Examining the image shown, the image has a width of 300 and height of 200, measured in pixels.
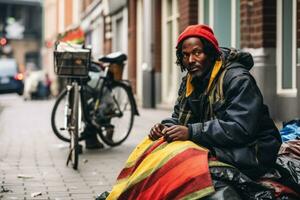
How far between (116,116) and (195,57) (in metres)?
4.92

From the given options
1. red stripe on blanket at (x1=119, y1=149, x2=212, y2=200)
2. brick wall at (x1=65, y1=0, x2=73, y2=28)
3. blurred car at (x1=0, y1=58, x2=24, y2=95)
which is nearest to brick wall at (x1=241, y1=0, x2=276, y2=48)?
red stripe on blanket at (x1=119, y1=149, x2=212, y2=200)

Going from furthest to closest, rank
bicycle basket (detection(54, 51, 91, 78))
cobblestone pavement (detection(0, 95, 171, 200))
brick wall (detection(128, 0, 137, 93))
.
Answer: brick wall (detection(128, 0, 137, 93))
bicycle basket (detection(54, 51, 91, 78))
cobblestone pavement (detection(0, 95, 171, 200))

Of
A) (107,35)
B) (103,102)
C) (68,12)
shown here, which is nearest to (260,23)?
(103,102)

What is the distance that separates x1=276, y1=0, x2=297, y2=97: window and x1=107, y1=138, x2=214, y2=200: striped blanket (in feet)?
22.1

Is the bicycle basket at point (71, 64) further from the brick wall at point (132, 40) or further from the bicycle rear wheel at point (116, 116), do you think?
the brick wall at point (132, 40)

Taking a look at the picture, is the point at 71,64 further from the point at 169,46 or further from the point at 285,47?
the point at 169,46

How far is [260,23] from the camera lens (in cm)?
1108

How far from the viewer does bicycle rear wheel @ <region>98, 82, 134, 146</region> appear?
9016 mm

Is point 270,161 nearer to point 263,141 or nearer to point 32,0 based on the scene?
point 263,141

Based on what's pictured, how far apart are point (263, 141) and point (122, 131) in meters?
5.49

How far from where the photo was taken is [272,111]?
35.9 ft

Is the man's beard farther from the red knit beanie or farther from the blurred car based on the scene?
the blurred car

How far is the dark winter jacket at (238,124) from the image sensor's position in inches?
160

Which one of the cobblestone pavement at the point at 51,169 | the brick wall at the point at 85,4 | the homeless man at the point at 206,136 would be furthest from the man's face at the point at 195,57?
the brick wall at the point at 85,4
